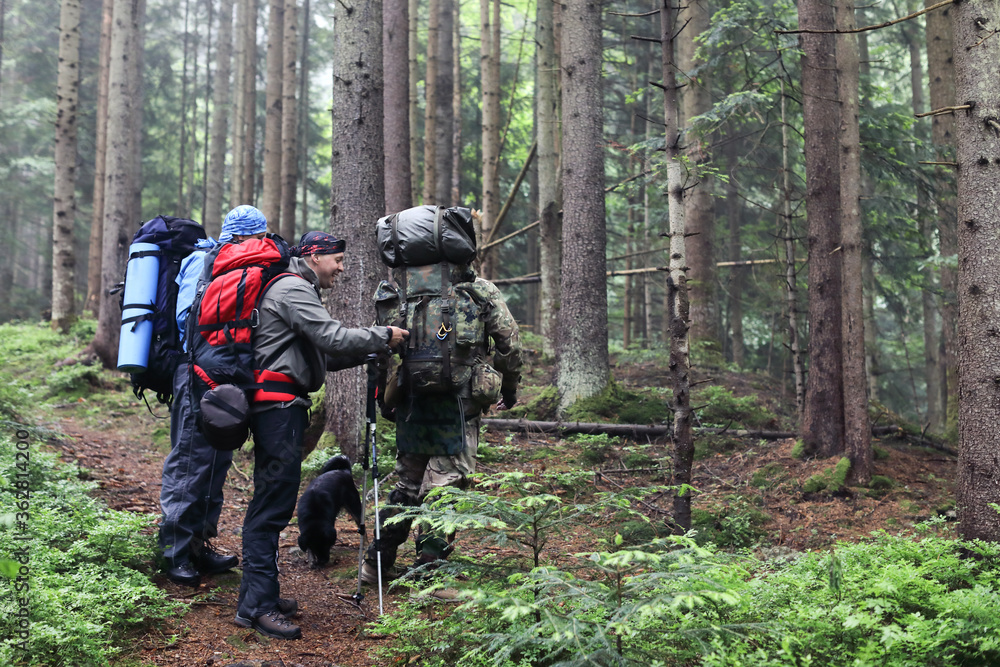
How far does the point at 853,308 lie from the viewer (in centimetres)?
777

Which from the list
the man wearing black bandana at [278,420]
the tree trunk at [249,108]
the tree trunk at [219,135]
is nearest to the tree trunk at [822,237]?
the man wearing black bandana at [278,420]

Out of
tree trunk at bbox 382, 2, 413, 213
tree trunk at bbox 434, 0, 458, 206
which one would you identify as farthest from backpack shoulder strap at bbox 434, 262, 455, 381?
tree trunk at bbox 434, 0, 458, 206

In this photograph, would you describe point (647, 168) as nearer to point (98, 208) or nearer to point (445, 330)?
point (445, 330)

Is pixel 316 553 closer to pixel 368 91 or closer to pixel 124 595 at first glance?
pixel 124 595

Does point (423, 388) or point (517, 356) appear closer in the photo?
point (423, 388)

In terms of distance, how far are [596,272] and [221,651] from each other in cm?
742

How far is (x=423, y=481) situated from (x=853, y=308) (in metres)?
5.35

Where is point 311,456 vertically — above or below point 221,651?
above

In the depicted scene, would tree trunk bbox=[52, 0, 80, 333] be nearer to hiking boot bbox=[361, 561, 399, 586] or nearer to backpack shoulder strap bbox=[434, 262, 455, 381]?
hiking boot bbox=[361, 561, 399, 586]

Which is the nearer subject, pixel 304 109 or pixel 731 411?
pixel 731 411

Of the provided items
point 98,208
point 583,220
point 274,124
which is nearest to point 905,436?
point 583,220

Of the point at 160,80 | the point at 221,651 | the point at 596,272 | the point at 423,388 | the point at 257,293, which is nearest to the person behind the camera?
the point at 221,651

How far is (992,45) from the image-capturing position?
4.68 metres

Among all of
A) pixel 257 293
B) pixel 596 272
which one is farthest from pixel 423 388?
pixel 596 272
